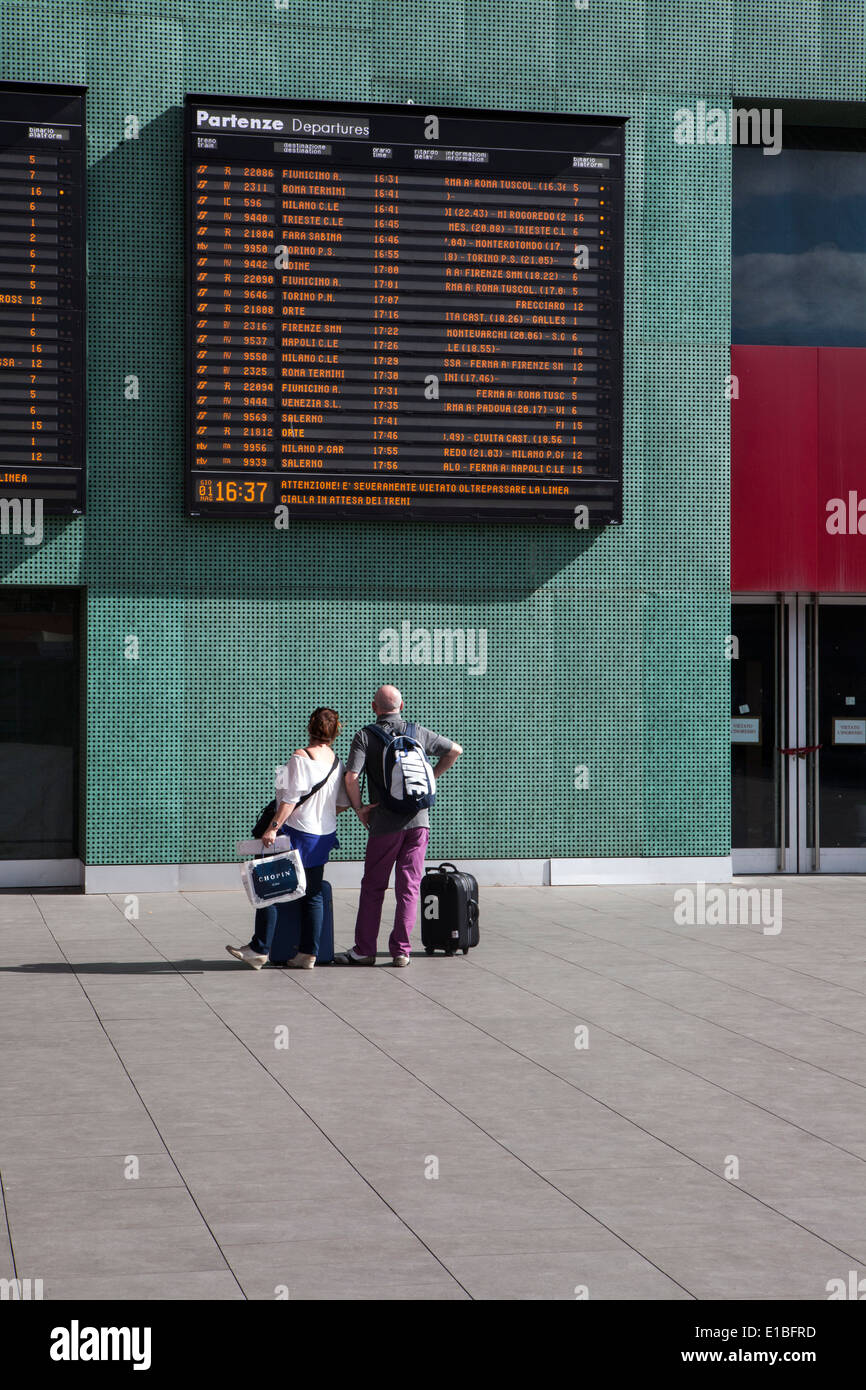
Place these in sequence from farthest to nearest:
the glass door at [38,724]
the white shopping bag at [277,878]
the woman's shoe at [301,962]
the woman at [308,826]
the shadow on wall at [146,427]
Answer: the glass door at [38,724]
the shadow on wall at [146,427]
the woman's shoe at [301,962]
the woman at [308,826]
the white shopping bag at [277,878]

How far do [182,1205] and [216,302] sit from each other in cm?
919

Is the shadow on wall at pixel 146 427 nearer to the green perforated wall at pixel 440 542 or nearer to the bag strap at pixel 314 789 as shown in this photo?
the green perforated wall at pixel 440 542

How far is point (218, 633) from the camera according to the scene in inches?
538

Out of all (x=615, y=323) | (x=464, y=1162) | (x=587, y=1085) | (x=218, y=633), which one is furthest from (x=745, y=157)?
(x=464, y=1162)

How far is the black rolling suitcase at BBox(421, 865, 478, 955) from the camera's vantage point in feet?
35.2

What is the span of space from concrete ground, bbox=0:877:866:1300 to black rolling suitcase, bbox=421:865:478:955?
0.17 meters

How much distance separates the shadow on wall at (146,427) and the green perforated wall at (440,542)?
0.02 meters

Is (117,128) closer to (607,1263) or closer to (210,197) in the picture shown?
(210,197)

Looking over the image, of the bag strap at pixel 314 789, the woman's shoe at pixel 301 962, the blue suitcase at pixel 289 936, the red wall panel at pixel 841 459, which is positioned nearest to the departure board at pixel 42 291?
the bag strap at pixel 314 789

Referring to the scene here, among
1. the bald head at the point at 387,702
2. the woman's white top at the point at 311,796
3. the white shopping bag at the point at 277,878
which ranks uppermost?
the bald head at the point at 387,702

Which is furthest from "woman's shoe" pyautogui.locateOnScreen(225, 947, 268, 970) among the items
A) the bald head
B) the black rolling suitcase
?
the bald head

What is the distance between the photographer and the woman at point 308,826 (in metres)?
10.1

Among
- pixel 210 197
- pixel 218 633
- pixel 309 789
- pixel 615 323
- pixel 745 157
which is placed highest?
pixel 745 157

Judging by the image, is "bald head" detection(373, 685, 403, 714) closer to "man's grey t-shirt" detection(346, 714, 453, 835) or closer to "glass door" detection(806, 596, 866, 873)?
"man's grey t-shirt" detection(346, 714, 453, 835)
